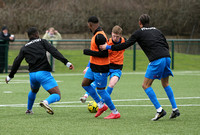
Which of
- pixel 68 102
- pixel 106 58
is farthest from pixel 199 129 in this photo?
pixel 68 102

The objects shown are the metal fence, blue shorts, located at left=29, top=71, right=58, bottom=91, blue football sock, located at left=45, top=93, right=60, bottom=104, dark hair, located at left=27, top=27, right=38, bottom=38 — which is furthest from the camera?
the metal fence

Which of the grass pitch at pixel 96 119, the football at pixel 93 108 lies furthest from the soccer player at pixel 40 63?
the football at pixel 93 108

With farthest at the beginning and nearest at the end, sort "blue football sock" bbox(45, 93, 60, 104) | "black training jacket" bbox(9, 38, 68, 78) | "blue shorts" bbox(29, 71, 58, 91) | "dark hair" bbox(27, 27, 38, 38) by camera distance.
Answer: "dark hair" bbox(27, 27, 38, 38), "black training jacket" bbox(9, 38, 68, 78), "blue shorts" bbox(29, 71, 58, 91), "blue football sock" bbox(45, 93, 60, 104)

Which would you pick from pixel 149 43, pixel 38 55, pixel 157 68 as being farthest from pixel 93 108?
pixel 149 43

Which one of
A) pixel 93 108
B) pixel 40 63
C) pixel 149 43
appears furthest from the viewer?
pixel 93 108

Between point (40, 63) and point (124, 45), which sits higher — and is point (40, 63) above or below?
below

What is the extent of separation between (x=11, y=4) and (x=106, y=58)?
31024mm

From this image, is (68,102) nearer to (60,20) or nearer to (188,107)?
(188,107)

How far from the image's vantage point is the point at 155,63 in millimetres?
8203

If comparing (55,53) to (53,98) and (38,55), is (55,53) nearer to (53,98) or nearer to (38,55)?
(38,55)

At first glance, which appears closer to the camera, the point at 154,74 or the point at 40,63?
the point at 154,74

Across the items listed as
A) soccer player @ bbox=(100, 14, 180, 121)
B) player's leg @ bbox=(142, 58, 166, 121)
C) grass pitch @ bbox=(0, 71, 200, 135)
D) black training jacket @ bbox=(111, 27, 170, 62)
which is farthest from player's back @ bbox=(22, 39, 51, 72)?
player's leg @ bbox=(142, 58, 166, 121)

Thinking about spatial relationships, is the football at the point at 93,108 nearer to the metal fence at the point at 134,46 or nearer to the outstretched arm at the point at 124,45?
the outstretched arm at the point at 124,45

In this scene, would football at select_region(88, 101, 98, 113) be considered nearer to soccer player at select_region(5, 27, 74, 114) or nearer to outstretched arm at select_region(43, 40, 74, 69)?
soccer player at select_region(5, 27, 74, 114)
